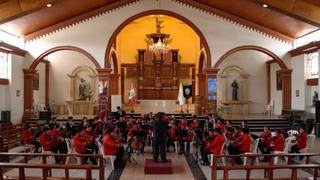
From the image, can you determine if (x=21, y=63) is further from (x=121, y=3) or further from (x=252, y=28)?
(x=252, y=28)

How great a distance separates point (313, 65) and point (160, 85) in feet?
36.8

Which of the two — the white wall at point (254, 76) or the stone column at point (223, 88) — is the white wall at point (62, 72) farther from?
the white wall at point (254, 76)

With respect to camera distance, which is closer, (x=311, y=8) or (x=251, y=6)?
(x=311, y=8)

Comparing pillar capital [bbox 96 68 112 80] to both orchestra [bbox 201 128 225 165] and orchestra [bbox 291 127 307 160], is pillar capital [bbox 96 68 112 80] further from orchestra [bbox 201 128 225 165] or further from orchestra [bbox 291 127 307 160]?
orchestra [bbox 291 127 307 160]

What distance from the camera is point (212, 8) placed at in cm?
2138

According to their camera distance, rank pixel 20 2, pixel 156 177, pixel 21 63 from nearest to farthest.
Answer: pixel 156 177 → pixel 20 2 → pixel 21 63

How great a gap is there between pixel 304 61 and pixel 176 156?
1036cm

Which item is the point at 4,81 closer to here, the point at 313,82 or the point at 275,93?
the point at 313,82

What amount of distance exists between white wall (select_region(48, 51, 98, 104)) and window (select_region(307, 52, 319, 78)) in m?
13.4

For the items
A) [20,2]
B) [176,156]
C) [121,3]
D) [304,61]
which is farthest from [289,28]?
[20,2]

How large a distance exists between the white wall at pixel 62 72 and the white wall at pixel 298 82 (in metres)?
12.6

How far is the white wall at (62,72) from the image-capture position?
25391 mm

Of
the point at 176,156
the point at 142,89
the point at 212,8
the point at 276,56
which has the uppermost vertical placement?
the point at 212,8

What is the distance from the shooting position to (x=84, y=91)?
83.3 feet
